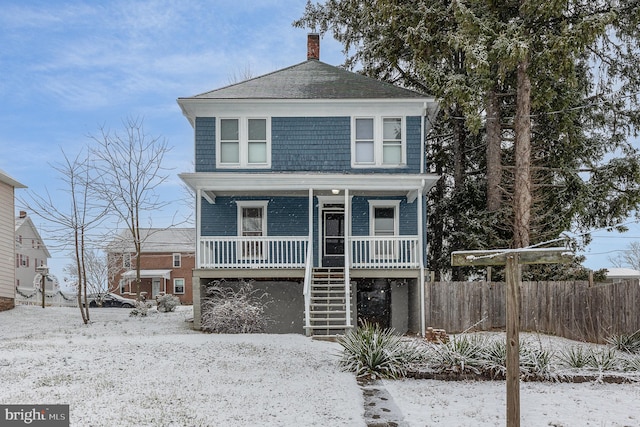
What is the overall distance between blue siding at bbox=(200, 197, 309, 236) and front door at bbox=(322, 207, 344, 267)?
2.25 feet

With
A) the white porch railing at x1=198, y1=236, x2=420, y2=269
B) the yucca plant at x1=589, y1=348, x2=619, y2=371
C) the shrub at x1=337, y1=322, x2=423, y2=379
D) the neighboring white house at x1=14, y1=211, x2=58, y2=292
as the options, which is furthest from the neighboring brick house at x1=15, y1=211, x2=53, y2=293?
the yucca plant at x1=589, y1=348, x2=619, y2=371

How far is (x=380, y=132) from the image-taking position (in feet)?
57.5

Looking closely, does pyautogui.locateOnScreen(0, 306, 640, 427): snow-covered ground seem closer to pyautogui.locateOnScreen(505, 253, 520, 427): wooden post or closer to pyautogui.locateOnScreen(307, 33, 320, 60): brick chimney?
pyautogui.locateOnScreen(505, 253, 520, 427): wooden post

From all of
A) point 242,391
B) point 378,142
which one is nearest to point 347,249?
point 378,142

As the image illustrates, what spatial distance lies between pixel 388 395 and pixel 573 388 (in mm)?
3006

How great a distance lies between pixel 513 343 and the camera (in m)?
6.18

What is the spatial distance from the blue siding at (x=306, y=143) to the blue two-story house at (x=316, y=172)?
31 mm

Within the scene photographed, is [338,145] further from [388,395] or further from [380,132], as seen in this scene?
[388,395]

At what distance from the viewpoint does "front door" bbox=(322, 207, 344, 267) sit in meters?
18.0

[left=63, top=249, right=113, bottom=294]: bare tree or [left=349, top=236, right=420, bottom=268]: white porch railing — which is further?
[left=63, top=249, right=113, bottom=294]: bare tree

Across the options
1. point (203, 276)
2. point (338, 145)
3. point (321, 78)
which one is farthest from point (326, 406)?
point (321, 78)

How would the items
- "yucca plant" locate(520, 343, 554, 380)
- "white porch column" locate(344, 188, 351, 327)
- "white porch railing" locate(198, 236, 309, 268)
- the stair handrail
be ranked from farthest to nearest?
1. "white porch railing" locate(198, 236, 309, 268)
2. "white porch column" locate(344, 188, 351, 327)
3. the stair handrail
4. "yucca plant" locate(520, 343, 554, 380)

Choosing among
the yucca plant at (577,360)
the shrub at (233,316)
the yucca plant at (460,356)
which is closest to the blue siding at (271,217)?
the shrub at (233,316)

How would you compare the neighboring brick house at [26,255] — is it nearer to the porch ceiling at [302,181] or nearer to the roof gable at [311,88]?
the roof gable at [311,88]
